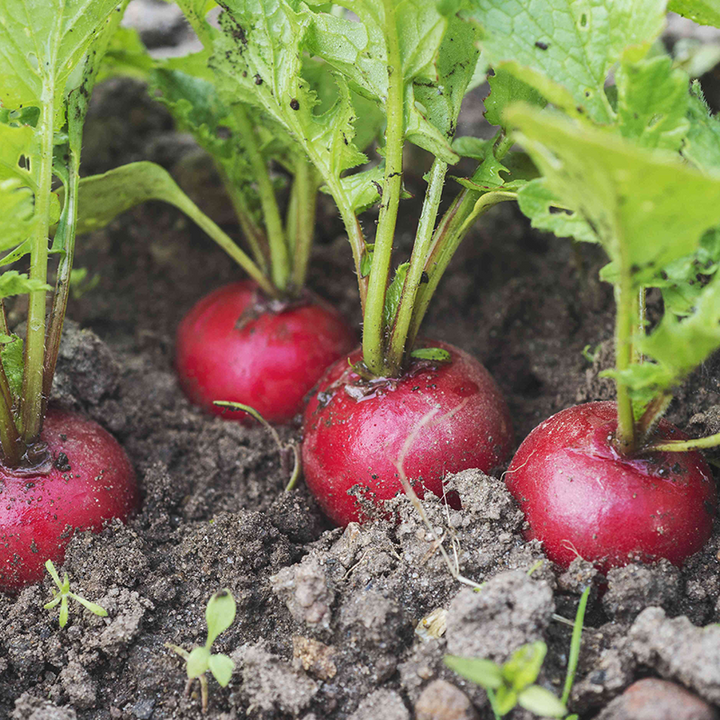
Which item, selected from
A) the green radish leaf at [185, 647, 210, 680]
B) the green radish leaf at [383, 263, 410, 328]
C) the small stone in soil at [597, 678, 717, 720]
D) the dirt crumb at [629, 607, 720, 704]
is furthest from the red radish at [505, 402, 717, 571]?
the green radish leaf at [185, 647, 210, 680]

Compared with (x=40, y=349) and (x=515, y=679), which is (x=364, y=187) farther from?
(x=515, y=679)

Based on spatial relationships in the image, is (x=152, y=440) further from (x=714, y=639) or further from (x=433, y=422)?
(x=714, y=639)

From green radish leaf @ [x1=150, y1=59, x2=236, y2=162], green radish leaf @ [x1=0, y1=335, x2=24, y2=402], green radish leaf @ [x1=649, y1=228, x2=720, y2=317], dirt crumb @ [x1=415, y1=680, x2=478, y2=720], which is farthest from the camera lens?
green radish leaf @ [x1=150, y1=59, x2=236, y2=162]

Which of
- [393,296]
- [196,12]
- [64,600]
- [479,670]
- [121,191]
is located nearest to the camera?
[479,670]

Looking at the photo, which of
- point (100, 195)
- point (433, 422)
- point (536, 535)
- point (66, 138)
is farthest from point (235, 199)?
point (536, 535)

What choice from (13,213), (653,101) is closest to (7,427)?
(13,213)

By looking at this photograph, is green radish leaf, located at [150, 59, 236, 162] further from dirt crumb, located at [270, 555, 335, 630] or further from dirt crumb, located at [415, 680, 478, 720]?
dirt crumb, located at [415, 680, 478, 720]
